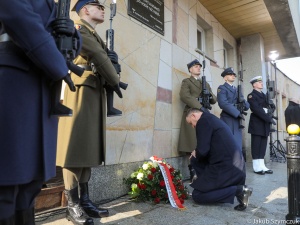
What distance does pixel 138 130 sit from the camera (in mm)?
3652

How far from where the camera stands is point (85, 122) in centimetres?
217

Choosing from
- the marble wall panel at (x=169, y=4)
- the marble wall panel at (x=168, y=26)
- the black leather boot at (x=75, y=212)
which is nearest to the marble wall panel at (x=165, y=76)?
the marble wall panel at (x=168, y=26)

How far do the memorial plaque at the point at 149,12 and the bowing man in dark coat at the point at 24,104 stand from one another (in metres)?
2.63

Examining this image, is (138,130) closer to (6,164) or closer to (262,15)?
(6,164)

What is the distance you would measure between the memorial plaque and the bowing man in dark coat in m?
2.63

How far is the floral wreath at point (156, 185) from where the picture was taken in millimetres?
2979

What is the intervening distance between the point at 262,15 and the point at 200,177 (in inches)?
204

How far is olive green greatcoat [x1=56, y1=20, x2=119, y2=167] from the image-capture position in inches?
81.4

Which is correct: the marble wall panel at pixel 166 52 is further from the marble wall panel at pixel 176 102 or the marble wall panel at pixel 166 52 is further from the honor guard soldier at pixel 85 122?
the honor guard soldier at pixel 85 122

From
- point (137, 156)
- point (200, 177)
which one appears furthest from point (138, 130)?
point (200, 177)

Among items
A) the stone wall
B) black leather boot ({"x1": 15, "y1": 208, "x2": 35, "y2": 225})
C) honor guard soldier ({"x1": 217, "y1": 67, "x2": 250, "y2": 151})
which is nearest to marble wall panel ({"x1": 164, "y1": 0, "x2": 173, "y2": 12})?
the stone wall

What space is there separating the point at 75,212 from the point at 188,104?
8.93 ft

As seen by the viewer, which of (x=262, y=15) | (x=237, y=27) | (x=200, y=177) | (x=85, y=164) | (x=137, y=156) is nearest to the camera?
(x=85, y=164)

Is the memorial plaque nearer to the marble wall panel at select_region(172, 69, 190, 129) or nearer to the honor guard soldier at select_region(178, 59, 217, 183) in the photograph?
the marble wall panel at select_region(172, 69, 190, 129)
